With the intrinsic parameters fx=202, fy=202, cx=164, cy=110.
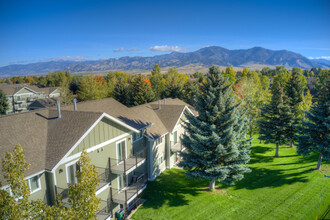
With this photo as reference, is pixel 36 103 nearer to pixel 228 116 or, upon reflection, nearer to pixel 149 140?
pixel 149 140

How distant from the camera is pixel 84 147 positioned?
32.4 feet

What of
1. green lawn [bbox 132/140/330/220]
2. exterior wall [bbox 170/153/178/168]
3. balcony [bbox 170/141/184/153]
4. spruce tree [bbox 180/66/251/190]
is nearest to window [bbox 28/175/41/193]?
green lawn [bbox 132/140/330/220]

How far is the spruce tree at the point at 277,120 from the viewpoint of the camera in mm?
24359

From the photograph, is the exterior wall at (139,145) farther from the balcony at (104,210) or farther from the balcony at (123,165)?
the balcony at (104,210)

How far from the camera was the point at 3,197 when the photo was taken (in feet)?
20.3

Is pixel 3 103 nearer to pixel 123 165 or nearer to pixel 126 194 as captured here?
pixel 123 165

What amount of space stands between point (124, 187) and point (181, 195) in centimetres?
506

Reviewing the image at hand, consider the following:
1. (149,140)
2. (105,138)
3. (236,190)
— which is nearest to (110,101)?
(149,140)

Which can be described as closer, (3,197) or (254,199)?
(3,197)

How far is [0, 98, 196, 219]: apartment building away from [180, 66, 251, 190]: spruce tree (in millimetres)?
4827

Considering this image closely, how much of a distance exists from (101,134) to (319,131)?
2061cm

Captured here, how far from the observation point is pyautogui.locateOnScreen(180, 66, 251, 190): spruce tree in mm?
16953

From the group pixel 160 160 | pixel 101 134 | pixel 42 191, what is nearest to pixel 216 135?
pixel 160 160

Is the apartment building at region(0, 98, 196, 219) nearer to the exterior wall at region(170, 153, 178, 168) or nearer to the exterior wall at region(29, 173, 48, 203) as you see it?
the exterior wall at region(29, 173, 48, 203)
